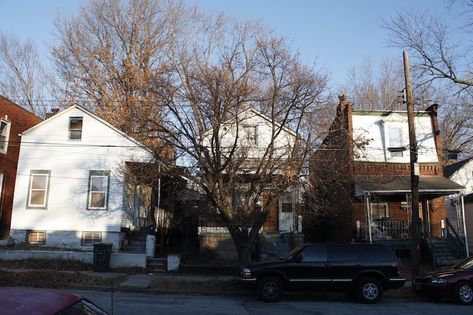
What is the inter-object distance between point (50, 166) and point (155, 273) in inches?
314

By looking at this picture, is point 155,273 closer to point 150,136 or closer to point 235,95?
point 150,136

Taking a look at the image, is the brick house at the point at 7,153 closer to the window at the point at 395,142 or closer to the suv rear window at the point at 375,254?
the suv rear window at the point at 375,254

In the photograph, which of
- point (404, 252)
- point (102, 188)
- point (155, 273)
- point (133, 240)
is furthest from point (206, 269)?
point (404, 252)

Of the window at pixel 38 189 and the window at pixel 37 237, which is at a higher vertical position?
the window at pixel 38 189

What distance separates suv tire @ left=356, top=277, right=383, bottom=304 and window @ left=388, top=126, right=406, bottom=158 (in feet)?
40.7

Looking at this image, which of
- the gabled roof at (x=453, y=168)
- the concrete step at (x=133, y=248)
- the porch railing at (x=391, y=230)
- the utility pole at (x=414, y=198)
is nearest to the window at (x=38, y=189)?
the concrete step at (x=133, y=248)

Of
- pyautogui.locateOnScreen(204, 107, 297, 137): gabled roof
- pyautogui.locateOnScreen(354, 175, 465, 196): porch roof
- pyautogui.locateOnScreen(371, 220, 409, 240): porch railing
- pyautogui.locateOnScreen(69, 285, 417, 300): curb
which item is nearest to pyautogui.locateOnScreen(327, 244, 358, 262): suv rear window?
pyautogui.locateOnScreen(69, 285, 417, 300): curb

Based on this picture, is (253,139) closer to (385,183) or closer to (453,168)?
(385,183)

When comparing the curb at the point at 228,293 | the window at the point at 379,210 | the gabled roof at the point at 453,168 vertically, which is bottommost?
the curb at the point at 228,293

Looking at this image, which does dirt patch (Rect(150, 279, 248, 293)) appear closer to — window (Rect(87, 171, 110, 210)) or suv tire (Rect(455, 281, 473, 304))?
suv tire (Rect(455, 281, 473, 304))

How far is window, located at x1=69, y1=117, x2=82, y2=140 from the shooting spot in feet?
75.8

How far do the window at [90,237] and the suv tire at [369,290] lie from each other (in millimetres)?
12846

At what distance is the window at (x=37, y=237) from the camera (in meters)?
22.1

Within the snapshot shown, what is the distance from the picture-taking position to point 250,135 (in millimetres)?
17906
